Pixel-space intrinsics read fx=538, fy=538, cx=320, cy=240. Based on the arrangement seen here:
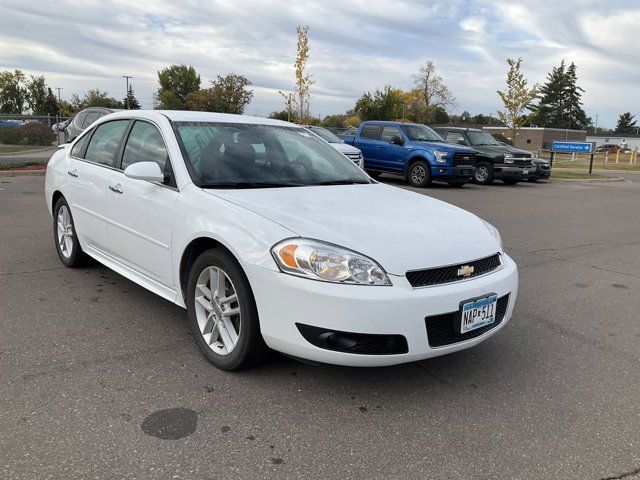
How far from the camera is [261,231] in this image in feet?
9.82

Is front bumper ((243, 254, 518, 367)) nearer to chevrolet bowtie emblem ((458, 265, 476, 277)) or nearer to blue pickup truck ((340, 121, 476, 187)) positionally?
chevrolet bowtie emblem ((458, 265, 476, 277))

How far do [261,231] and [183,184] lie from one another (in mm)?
896

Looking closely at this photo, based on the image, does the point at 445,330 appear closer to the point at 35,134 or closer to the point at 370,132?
the point at 370,132

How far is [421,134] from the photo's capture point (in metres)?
16.2

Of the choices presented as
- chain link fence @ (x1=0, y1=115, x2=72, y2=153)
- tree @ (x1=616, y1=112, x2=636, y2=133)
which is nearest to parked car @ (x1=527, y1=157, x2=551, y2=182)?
chain link fence @ (x1=0, y1=115, x2=72, y2=153)

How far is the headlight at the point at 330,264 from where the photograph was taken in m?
2.80

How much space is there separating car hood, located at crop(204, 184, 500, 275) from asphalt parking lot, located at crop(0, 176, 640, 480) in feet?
0.82

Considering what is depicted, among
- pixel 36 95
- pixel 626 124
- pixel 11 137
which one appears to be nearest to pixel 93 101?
pixel 36 95

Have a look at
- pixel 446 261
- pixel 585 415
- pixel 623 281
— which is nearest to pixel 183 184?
pixel 446 261

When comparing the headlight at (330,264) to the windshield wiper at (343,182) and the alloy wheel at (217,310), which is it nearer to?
the alloy wheel at (217,310)

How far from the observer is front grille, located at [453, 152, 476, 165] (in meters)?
15.0

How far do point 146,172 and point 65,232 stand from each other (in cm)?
227

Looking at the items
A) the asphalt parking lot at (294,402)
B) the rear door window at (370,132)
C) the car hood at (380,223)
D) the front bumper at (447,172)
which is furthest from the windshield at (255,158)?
the rear door window at (370,132)

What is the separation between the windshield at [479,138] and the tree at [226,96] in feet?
166
